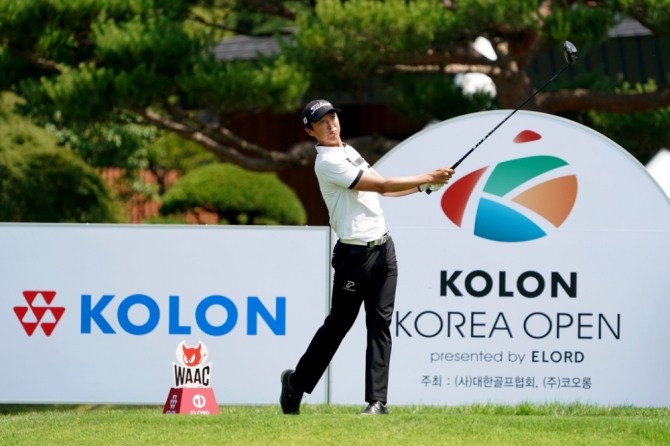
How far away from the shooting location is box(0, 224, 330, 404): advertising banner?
31.8ft

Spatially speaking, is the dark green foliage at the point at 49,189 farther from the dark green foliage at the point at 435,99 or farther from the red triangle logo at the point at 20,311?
the red triangle logo at the point at 20,311

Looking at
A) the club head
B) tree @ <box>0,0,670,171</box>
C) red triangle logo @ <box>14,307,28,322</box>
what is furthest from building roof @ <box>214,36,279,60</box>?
the club head

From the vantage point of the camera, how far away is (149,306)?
974cm

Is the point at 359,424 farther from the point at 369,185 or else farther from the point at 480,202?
the point at 480,202

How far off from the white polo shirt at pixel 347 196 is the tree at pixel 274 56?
542 centimetres

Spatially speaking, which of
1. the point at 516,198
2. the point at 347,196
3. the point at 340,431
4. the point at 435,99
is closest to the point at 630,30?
the point at 435,99

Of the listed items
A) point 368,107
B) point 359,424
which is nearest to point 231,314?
point 359,424

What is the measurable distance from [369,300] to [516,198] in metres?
2.39

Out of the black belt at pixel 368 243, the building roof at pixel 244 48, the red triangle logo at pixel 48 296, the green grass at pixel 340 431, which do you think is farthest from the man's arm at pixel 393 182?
the building roof at pixel 244 48

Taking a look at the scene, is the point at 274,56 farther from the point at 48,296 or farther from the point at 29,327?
the point at 29,327

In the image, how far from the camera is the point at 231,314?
9.72 m

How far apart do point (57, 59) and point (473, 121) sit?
6305 mm

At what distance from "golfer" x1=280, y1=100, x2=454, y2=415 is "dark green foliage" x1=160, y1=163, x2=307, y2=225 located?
11.1 meters

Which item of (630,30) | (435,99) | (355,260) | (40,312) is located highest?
(630,30)
